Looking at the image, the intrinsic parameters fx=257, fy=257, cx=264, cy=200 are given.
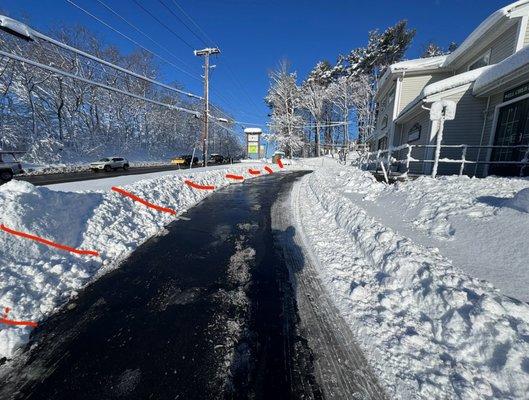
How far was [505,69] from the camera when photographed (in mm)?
8703

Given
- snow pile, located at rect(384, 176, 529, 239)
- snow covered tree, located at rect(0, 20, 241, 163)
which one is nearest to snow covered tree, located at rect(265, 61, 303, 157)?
snow covered tree, located at rect(0, 20, 241, 163)

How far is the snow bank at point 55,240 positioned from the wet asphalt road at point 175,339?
0.97 ft

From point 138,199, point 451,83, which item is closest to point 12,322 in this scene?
point 138,199

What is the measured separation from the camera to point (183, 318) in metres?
3.26

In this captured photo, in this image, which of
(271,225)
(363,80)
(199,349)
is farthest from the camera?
(363,80)

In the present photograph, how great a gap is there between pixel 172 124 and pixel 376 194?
51297 millimetres

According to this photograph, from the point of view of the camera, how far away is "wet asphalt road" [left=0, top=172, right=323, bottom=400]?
2320mm

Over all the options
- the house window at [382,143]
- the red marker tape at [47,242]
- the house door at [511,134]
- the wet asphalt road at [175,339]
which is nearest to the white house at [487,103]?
the house door at [511,134]

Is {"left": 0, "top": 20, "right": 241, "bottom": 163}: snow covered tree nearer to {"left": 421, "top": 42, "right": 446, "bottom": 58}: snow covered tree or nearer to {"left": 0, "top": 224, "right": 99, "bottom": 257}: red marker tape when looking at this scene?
{"left": 0, "top": 224, "right": 99, "bottom": 257}: red marker tape

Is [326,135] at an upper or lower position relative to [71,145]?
upper

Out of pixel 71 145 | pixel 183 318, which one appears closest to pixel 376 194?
pixel 183 318

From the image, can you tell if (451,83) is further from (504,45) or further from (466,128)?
(504,45)

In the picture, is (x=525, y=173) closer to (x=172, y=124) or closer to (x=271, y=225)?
(x=271, y=225)

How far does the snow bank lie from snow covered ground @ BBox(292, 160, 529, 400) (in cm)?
390
